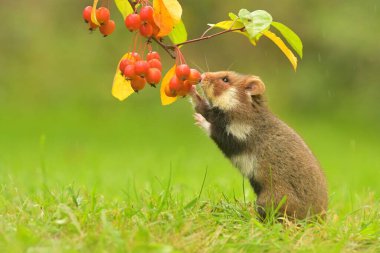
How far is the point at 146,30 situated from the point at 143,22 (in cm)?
5

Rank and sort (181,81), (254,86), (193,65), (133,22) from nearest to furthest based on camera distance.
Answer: (133,22)
(181,81)
(254,86)
(193,65)

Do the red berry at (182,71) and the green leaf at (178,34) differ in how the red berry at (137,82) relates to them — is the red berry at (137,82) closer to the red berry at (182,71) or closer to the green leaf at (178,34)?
the red berry at (182,71)

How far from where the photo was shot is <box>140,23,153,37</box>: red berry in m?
3.78

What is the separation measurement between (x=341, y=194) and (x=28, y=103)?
305 inches

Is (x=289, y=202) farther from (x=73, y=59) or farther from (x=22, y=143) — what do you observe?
(x=73, y=59)

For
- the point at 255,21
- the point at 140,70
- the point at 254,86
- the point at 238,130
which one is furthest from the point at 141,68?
the point at 254,86

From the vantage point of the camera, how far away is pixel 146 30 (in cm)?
379

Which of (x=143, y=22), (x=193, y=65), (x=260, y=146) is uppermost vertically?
(x=143, y=22)

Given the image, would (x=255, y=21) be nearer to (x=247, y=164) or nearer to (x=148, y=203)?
(x=247, y=164)

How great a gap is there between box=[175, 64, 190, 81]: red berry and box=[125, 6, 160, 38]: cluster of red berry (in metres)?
0.23

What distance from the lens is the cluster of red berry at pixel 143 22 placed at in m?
3.73

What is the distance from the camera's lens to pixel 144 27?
3.78 m

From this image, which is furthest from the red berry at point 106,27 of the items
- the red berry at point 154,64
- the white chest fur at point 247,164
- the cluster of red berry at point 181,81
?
the white chest fur at point 247,164

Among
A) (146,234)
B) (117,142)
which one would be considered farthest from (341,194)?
(117,142)
